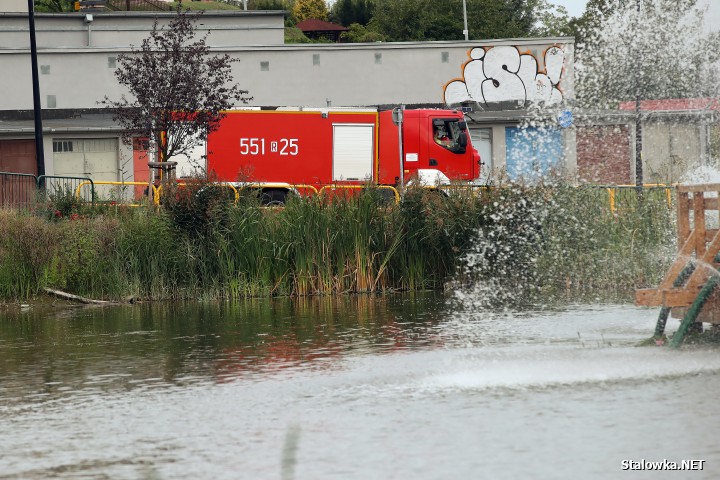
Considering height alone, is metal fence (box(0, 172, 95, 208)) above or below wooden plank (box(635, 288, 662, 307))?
above

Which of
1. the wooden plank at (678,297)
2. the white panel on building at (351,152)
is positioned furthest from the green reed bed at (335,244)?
the white panel on building at (351,152)

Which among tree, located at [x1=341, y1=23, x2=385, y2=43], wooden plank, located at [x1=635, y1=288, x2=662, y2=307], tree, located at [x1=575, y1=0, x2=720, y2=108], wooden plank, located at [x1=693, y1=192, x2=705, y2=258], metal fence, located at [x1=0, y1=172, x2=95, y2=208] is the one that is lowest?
wooden plank, located at [x1=635, y1=288, x2=662, y2=307]

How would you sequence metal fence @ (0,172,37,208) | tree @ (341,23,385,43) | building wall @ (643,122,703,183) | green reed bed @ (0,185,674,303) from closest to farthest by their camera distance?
green reed bed @ (0,185,674,303)
metal fence @ (0,172,37,208)
building wall @ (643,122,703,183)
tree @ (341,23,385,43)

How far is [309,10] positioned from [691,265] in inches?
4415

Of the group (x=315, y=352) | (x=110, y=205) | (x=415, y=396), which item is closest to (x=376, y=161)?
(x=110, y=205)

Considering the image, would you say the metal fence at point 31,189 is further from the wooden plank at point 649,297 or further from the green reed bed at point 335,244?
the wooden plank at point 649,297

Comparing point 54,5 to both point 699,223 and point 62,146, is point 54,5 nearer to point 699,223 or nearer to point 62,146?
point 62,146

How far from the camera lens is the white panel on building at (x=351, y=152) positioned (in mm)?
33688

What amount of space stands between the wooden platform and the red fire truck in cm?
2008

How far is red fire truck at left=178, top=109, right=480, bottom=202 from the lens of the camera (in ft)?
109

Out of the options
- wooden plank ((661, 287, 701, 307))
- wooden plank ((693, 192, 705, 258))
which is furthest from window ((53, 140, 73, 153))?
wooden plank ((661, 287, 701, 307))

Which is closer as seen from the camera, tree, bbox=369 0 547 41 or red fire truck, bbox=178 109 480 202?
red fire truck, bbox=178 109 480 202

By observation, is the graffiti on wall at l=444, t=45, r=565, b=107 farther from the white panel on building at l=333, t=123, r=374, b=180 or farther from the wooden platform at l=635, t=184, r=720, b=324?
the wooden platform at l=635, t=184, r=720, b=324

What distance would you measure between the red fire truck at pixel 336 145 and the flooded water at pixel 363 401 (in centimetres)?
1757
